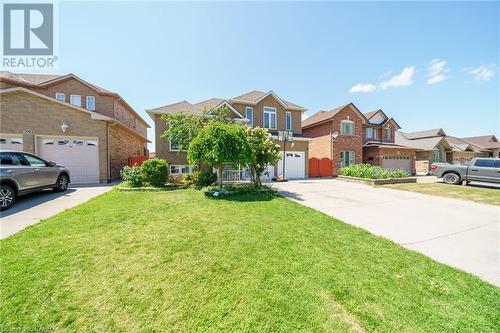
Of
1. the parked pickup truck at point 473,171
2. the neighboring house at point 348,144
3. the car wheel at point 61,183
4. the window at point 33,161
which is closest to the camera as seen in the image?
the window at point 33,161

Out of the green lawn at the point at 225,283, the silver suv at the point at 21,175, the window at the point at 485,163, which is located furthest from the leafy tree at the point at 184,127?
the window at the point at 485,163

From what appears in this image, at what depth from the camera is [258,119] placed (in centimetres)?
1814

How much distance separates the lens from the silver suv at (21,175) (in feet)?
19.9

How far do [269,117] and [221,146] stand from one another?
35.2 feet

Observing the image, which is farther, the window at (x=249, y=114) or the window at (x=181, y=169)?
the window at (x=249, y=114)

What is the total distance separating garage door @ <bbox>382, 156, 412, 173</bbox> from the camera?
70.2 ft

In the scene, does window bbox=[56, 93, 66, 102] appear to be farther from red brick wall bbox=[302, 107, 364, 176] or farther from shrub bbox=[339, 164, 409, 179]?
shrub bbox=[339, 164, 409, 179]

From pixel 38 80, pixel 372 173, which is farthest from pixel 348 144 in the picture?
pixel 38 80

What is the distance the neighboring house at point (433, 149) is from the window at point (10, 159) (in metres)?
32.8

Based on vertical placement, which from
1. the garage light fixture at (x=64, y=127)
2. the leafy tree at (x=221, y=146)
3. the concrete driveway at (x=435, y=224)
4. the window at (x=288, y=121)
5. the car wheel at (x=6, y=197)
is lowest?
the concrete driveway at (x=435, y=224)

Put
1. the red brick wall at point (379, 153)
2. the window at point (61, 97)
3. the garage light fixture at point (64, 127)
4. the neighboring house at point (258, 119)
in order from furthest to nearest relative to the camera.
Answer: the red brick wall at point (379, 153) < the window at point (61, 97) < the neighboring house at point (258, 119) < the garage light fixture at point (64, 127)

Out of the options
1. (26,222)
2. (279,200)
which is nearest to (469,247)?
(279,200)

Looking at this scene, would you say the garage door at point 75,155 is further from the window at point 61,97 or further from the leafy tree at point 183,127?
the window at point 61,97

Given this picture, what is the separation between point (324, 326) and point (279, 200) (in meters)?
6.07
